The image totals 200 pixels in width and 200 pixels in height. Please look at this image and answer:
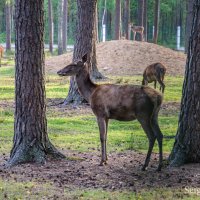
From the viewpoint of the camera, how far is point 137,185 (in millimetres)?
7805

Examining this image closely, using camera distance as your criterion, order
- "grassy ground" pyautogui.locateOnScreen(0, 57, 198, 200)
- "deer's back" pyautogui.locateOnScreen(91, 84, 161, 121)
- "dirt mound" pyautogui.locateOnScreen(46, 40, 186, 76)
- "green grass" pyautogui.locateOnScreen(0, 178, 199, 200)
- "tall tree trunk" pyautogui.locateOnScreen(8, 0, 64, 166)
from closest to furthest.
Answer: "green grass" pyautogui.locateOnScreen(0, 178, 199, 200) < "grassy ground" pyautogui.locateOnScreen(0, 57, 198, 200) < "deer's back" pyautogui.locateOnScreen(91, 84, 161, 121) < "tall tree trunk" pyautogui.locateOnScreen(8, 0, 64, 166) < "dirt mound" pyautogui.locateOnScreen(46, 40, 186, 76)

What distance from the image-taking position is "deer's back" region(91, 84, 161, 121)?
28.5 ft

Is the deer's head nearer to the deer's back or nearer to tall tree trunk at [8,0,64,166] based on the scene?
the deer's back

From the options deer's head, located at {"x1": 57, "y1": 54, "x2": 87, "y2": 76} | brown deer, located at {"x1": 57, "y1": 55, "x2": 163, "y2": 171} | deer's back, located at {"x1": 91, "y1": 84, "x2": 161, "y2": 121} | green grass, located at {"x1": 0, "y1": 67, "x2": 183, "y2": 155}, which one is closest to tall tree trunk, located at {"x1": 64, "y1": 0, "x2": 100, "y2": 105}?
green grass, located at {"x1": 0, "y1": 67, "x2": 183, "y2": 155}

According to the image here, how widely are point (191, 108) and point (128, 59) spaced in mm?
21577

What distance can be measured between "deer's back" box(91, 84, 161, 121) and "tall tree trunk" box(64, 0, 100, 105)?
719cm

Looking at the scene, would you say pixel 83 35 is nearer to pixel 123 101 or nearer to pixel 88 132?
pixel 88 132

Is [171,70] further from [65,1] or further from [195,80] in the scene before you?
[195,80]

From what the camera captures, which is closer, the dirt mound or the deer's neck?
the deer's neck

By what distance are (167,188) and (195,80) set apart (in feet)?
6.53

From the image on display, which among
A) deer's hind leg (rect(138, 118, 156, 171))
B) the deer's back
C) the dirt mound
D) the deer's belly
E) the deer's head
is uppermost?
the deer's head

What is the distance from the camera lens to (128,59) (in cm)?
3025

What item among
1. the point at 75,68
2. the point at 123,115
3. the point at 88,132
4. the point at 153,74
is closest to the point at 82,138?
the point at 88,132

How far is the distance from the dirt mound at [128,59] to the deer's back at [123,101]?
60.1ft
